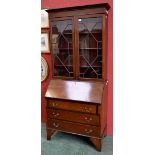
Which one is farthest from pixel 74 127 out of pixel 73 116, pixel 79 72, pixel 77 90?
pixel 79 72

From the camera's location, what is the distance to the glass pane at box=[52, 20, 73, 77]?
8.82 ft

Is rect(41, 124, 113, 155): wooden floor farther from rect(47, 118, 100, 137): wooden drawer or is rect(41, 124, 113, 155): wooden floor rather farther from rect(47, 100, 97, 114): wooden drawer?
rect(47, 100, 97, 114): wooden drawer

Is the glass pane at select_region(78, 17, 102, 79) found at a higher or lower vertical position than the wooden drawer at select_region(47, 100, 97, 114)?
higher

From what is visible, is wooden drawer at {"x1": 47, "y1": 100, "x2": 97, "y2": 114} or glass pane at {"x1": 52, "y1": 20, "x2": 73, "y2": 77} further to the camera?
glass pane at {"x1": 52, "y1": 20, "x2": 73, "y2": 77}

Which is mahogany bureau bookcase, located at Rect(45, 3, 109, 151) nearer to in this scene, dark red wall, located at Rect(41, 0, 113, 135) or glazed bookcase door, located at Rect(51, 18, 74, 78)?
glazed bookcase door, located at Rect(51, 18, 74, 78)

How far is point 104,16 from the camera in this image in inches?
94.2

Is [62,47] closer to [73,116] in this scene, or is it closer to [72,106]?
[72,106]

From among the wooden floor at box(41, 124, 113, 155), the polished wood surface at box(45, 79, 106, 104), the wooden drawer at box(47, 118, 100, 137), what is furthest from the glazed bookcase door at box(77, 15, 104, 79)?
the wooden floor at box(41, 124, 113, 155)

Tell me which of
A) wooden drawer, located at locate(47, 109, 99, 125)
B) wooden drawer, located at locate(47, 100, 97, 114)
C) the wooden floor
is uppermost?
wooden drawer, located at locate(47, 100, 97, 114)

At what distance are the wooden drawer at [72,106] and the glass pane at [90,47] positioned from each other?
402 mm

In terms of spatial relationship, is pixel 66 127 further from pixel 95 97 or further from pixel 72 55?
pixel 72 55

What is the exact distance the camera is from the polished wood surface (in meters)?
2.43

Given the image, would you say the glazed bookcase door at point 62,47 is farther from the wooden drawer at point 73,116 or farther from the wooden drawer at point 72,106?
the wooden drawer at point 73,116
